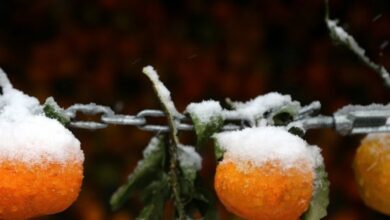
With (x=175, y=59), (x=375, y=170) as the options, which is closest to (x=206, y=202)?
(x=375, y=170)

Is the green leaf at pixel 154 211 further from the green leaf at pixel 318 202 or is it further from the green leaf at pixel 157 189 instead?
the green leaf at pixel 318 202

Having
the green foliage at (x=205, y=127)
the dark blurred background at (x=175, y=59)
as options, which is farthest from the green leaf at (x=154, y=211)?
the dark blurred background at (x=175, y=59)

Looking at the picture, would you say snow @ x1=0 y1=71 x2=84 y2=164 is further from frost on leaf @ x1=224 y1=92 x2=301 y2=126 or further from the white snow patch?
the white snow patch

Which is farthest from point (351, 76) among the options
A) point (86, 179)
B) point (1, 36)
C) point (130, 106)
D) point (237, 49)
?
point (1, 36)

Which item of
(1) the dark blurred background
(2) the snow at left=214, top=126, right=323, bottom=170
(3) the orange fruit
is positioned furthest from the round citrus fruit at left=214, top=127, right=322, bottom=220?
(1) the dark blurred background

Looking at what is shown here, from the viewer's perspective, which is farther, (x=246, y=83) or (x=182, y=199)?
(x=246, y=83)

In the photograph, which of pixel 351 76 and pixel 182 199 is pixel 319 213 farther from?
pixel 351 76

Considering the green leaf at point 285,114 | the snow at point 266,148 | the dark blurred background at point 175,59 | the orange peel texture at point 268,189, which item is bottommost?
the orange peel texture at point 268,189
